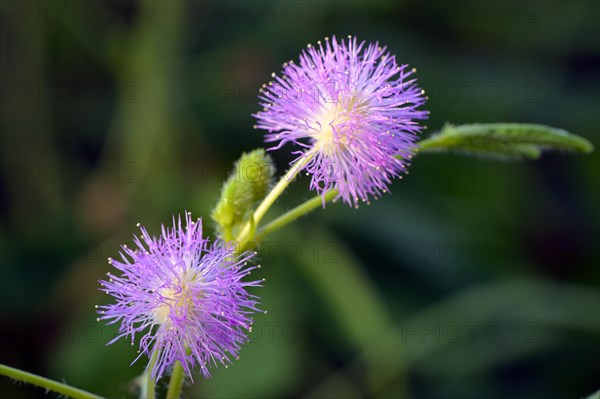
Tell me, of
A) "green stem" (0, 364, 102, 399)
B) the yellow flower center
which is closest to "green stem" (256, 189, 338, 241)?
the yellow flower center

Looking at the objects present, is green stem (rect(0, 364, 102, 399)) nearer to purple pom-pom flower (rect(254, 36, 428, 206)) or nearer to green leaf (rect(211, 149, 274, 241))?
green leaf (rect(211, 149, 274, 241))

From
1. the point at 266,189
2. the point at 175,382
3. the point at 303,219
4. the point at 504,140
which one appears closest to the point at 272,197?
the point at 266,189

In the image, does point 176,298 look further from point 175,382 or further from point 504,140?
point 504,140

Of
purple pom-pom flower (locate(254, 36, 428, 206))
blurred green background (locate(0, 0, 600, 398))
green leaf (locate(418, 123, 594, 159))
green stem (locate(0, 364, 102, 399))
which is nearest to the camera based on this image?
green stem (locate(0, 364, 102, 399))

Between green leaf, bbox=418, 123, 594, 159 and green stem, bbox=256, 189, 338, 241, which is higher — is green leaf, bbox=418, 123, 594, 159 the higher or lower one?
the higher one

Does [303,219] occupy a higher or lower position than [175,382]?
higher

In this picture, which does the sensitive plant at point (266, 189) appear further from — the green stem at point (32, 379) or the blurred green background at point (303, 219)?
the blurred green background at point (303, 219)

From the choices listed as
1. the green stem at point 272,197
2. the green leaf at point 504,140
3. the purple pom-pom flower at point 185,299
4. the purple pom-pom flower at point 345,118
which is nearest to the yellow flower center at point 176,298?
the purple pom-pom flower at point 185,299
